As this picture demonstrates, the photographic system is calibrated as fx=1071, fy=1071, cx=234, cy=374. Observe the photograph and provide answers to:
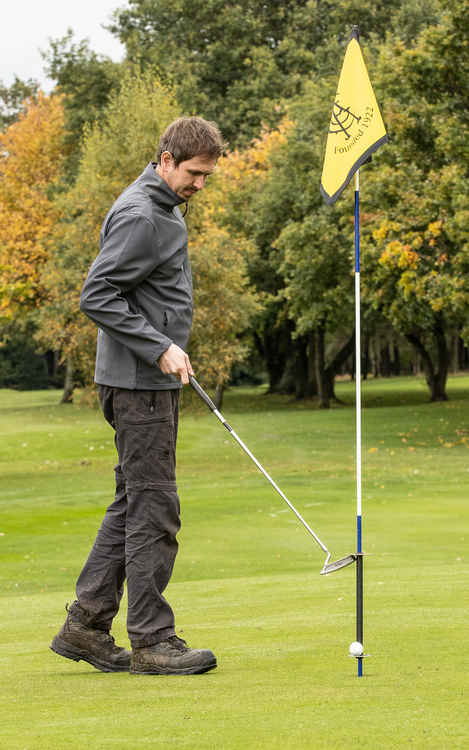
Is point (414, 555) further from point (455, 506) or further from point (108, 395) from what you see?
point (108, 395)

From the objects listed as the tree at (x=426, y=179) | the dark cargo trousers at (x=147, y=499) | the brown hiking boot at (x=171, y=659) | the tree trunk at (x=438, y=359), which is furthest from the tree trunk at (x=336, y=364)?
the brown hiking boot at (x=171, y=659)

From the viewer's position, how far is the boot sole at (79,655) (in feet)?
16.6

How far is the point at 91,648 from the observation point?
5.09 meters

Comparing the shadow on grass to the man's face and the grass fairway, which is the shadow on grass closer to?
the grass fairway

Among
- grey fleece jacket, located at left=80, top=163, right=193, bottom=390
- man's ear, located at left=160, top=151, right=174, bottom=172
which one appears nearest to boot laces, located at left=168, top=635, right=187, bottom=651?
grey fleece jacket, located at left=80, top=163, right=193, bottom=390

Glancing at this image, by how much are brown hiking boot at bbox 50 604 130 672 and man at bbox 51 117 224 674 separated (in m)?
0.02

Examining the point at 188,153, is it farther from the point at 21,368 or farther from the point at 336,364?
the point at 21,368

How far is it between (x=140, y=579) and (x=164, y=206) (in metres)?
1.72

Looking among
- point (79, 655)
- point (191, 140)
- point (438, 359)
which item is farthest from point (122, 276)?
point (438, 359)

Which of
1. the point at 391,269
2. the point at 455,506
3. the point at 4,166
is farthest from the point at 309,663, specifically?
the point at 4,166

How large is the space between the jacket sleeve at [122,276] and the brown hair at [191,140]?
14.1 inches

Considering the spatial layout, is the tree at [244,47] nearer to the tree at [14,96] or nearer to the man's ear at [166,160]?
the tree at [14,96]

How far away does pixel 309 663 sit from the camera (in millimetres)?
4758

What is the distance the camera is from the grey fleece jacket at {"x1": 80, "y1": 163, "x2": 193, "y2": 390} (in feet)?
15.6
